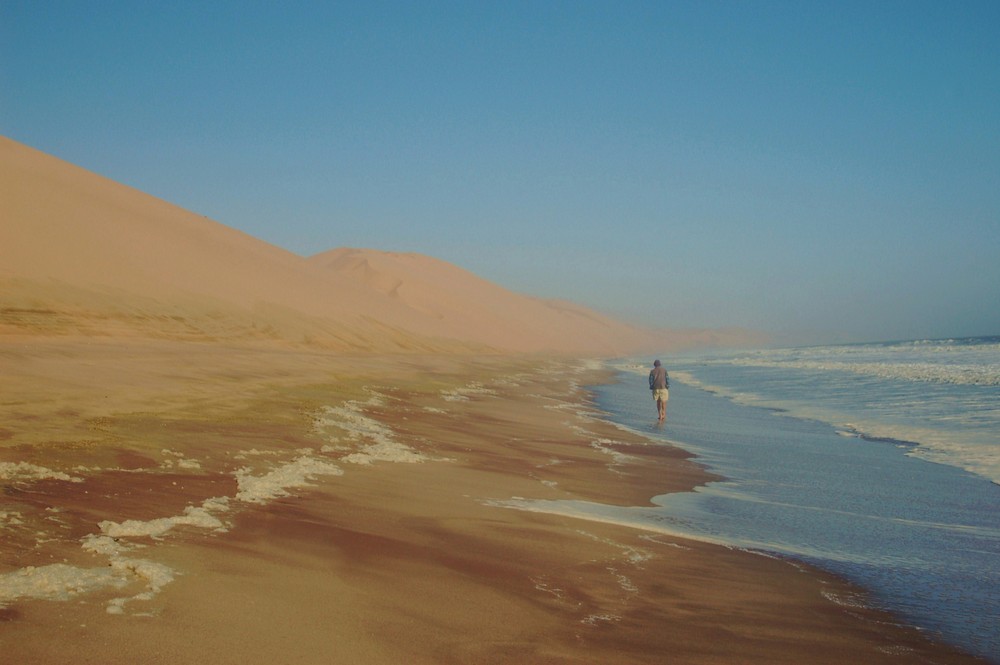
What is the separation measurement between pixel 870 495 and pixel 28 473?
28.6ft

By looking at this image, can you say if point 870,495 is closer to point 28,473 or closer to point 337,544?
point 337,544

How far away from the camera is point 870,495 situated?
368 inches

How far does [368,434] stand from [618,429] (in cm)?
699

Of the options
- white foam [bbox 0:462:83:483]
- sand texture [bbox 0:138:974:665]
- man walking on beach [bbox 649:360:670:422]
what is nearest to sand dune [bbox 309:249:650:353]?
man walking on beach [bbox 649:360:670:422]

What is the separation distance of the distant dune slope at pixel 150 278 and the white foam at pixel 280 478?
1383cm

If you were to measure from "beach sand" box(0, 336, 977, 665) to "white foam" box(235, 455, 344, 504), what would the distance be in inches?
1.3

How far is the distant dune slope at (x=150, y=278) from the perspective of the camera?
21688 mm

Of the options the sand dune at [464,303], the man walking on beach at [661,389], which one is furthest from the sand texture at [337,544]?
the sand dune at [464,303]

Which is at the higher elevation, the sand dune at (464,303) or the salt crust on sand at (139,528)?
the sand dune at (464,303)

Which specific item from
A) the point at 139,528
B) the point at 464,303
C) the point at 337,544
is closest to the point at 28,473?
the point at 139,528

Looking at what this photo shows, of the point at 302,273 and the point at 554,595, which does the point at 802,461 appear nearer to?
the point at 554,595

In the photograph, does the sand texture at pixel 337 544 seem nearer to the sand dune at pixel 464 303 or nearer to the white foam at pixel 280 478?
the white foam at pixel 280 478

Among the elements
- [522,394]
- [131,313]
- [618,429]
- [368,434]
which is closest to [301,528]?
[368,434]

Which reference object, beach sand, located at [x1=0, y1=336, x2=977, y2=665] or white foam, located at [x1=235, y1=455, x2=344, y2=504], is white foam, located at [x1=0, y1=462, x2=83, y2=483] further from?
white foam, located at [x1=235, y1=455, x2=344, y2=504]
